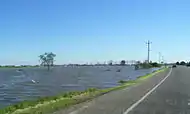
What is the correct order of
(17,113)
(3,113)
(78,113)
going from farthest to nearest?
(3,113) < (17,113) < (78,113)

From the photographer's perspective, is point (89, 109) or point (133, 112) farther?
point (89, 109)

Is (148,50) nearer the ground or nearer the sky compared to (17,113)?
nearer the sky

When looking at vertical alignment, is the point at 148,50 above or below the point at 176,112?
above

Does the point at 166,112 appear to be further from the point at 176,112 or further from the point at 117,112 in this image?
the point at 117,112

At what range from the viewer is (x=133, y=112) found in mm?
12430

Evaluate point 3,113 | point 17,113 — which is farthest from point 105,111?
point 3,113

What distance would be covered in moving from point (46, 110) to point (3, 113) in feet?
6.85

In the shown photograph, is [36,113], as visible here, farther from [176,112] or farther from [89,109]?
[176,112]

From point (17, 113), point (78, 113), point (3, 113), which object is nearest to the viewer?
point (78, 113)

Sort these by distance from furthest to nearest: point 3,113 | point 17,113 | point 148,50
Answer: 1. point 148,50
2. point 3,113
3. point 17,113

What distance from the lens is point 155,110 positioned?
1312 cm

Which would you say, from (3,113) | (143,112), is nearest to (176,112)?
(143,112)

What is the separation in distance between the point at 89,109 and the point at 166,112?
3.01m

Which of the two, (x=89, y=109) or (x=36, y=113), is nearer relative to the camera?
(x=36, y=113)
